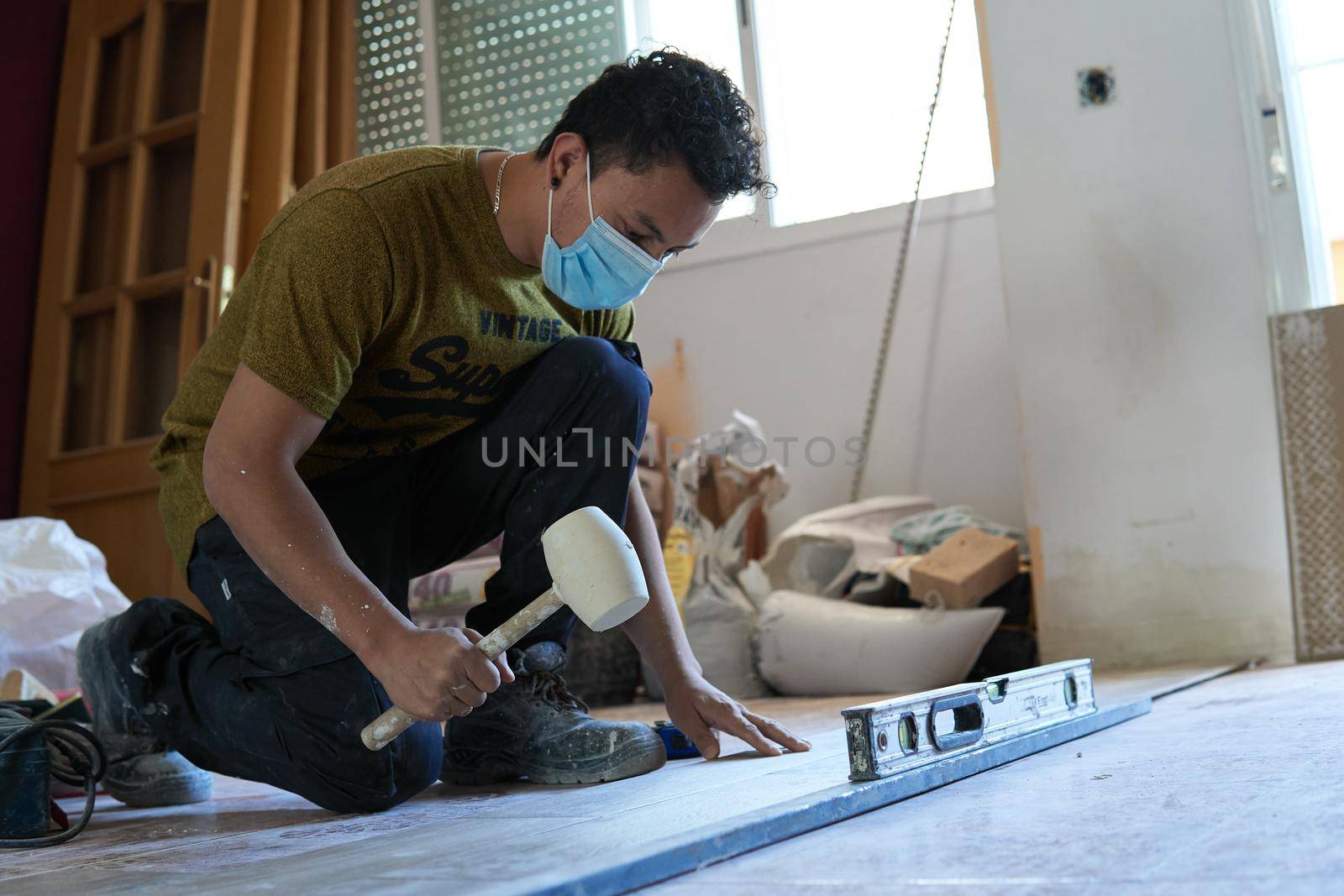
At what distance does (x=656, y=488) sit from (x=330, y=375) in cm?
267

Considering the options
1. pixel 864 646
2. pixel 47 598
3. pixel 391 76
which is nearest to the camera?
pixel 47 598

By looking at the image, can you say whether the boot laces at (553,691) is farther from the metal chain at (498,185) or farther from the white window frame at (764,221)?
the white window frame at (764,221)

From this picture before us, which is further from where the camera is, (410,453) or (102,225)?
(102,225)

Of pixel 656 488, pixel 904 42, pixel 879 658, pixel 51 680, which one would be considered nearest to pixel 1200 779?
pixel 879 658

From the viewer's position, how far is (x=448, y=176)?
56.9 inches

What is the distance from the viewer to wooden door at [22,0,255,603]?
3.82m

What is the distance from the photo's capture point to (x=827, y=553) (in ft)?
10.6

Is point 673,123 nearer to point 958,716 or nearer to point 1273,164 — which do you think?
point 958,716

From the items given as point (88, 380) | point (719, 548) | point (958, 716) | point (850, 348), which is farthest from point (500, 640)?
point (88, 380)

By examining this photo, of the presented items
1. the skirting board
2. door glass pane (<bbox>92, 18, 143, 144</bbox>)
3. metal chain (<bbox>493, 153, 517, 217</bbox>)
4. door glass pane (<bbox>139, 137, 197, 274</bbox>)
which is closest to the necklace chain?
metal chain (<bbox>493, 153, 517, 217</bbox>)

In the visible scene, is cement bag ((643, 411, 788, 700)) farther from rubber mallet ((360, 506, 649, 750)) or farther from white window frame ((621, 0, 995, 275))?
rubber mallet ((360, 506, 649, 750))

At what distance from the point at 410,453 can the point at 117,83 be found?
11.1 feet

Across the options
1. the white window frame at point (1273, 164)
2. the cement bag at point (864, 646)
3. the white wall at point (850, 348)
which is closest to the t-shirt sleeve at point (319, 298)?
the cement bag at point (864, 646)

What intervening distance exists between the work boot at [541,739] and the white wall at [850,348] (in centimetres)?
239
